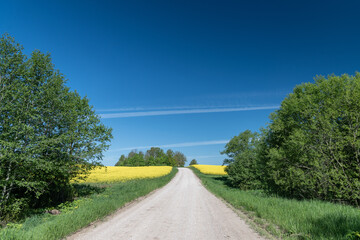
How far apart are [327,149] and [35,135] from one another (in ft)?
59.4

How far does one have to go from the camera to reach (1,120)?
9492mm

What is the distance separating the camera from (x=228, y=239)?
18.6ft

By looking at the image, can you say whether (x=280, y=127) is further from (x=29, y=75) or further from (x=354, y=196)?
(x=29, y=75)

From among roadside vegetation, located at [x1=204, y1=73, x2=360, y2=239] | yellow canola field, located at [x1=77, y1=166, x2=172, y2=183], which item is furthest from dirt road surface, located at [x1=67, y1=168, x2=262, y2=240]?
yellow canola field, located at [x1=77, y1=166, x2=172, y2=183]

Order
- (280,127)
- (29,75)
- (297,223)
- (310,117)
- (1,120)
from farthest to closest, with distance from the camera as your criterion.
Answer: (280,127) < (310,117) < (29,75) < (1,120) < (297,223)

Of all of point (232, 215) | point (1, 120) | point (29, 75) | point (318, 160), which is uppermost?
point (29, 75)

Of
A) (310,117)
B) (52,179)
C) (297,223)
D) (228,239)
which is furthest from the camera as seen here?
(310,117)

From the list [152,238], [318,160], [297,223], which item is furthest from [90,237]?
[318,160]

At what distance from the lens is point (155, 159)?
102m

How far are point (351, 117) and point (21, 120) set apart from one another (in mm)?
19656

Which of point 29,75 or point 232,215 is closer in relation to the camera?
point 232,215

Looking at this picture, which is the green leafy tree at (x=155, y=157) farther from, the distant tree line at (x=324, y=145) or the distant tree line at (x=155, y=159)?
the distant tree line at (x=324, y=145)

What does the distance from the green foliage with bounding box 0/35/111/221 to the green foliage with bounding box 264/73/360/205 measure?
1518cm

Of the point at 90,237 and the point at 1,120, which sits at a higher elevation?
the point at 1,120
